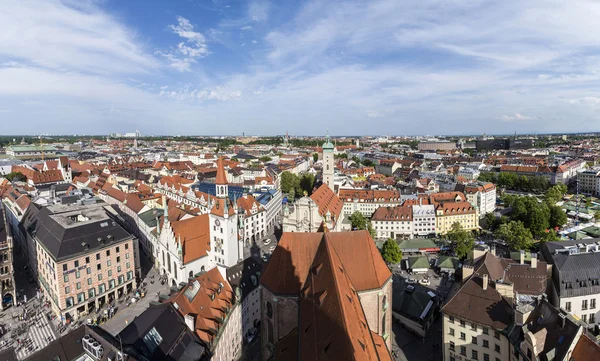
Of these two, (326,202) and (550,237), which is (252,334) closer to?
(326,202)

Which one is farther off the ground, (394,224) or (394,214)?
(394,214)

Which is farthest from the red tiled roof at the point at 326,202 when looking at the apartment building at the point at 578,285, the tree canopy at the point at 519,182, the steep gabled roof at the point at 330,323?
the tree canopy at the point at 519,182

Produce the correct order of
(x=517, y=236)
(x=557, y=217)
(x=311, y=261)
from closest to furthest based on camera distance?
(x=311, y=261) → (x=517, y=236) → (x=557, y=217)

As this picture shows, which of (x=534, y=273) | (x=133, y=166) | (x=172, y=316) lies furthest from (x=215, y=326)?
(x=133, y=166)

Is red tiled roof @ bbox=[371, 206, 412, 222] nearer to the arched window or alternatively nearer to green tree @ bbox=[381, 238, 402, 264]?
green tree @ bbox=[381, 238, 402, 264]

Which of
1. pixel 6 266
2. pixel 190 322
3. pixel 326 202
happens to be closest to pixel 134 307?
pixel 6 266

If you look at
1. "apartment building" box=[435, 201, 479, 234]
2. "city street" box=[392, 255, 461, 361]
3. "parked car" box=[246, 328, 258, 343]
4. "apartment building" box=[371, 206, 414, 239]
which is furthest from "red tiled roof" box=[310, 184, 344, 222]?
"parked car" box=[246, 328, 258, 343]

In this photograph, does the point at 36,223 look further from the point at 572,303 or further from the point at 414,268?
the point at 572,303
